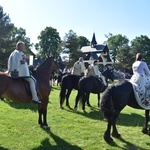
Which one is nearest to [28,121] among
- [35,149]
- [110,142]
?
[35,149]

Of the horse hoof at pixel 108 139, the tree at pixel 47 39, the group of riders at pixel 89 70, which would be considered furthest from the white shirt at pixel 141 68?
the tree at pixel 47 39

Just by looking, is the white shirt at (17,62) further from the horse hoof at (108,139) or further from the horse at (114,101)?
the horse hoof at (108,139)

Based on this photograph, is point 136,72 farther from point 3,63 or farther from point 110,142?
point 3,63

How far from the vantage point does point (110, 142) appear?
7.09 m

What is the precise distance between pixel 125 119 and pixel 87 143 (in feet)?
14.1

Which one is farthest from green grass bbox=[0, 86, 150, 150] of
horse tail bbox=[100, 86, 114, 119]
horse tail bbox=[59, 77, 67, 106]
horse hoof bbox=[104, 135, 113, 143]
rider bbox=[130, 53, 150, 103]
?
horse tail bbox=[59, 77, 67, 106]

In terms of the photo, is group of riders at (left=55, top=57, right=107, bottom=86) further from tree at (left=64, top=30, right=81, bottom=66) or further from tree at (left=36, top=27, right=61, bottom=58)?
tree at (left=36, top=27, right=61, bottom=58)

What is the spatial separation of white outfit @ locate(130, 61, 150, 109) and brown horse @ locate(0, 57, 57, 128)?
10.4 feet

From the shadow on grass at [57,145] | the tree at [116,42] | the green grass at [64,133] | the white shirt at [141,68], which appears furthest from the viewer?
the tree at [116,42]

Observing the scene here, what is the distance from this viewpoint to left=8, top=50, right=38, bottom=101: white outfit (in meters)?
7.30

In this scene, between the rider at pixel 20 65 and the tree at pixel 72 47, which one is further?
the tree at pixel 72 47

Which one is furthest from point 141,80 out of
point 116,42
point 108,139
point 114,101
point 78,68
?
point 116,42

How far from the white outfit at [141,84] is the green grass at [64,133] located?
118 cm

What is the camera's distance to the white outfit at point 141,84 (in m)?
7.88
